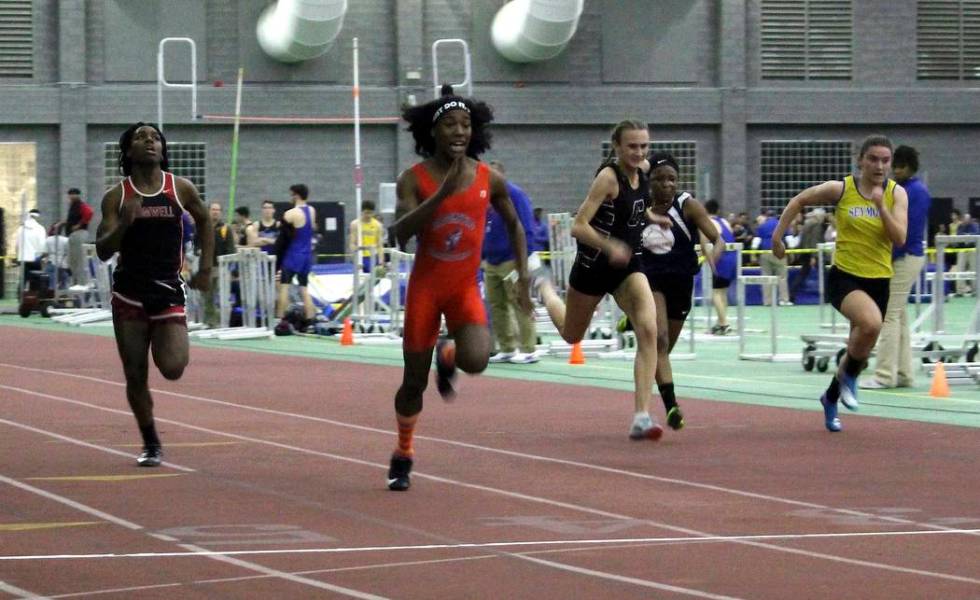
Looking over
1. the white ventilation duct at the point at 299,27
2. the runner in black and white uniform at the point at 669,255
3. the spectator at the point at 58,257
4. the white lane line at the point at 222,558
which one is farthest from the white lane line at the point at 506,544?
the white ventilation duct at the point at 299,27

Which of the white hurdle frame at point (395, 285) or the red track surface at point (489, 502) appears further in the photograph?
the white hurdle frame at point (395, 285)

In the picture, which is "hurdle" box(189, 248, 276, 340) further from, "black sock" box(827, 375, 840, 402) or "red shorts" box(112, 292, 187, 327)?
"red shorts" box(112, 292, 187, 327)

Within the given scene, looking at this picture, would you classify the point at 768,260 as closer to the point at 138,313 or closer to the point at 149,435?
the point at 149,435

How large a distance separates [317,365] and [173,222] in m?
10.0

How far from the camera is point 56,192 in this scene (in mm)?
42938

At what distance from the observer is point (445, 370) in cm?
1032

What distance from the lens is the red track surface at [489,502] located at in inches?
288

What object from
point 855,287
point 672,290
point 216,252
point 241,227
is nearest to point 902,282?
point 855,287

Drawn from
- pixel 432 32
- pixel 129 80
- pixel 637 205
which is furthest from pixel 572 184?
pixel 637 205

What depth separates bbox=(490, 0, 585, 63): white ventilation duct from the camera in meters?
41.5

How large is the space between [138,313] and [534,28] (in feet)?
105

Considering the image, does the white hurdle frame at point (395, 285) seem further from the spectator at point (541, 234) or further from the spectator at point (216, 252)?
the spectator at point (541, 234)

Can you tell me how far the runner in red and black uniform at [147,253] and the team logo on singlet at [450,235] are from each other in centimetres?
187

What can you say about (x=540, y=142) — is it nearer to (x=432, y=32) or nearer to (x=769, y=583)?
(x=432, y=32)
